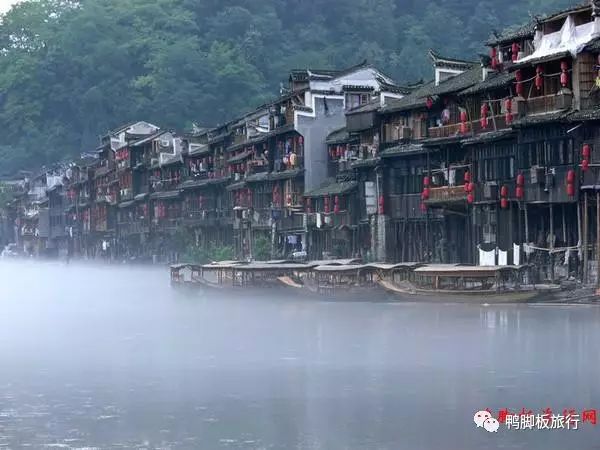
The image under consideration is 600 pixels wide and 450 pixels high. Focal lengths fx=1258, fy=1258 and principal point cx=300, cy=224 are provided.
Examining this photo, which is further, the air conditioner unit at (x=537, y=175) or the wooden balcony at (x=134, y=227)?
the wooden balcony at (x=134, y=227)

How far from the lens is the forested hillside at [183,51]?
14812cm

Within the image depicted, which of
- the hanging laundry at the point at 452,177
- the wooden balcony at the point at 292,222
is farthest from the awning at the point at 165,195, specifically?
the hanging laundry at the point at 452,177

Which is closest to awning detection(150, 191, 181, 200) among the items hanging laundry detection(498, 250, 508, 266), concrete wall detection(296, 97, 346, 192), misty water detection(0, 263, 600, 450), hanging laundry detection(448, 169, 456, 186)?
concrete wall detection(296, 97, 346, 192)

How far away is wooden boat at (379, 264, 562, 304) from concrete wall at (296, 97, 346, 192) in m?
27.6

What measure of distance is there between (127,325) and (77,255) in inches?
3603

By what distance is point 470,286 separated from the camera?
5469 centimetres

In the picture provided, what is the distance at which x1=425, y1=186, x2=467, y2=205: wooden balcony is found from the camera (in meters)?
64.2

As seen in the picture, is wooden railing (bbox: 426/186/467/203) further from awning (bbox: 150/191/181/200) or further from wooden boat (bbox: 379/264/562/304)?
awning (bbox: 150/191/181/200)

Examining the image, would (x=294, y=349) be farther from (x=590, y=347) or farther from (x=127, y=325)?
(x=127, y=325)

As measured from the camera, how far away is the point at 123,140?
129500 mm

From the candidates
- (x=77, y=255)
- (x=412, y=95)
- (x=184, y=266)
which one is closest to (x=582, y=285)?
(x=412, y=95)

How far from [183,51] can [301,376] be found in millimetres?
119346

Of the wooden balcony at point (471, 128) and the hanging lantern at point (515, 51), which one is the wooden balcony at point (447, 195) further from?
the hanging lantern at point (515, 51)

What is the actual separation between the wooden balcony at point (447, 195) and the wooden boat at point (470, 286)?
657cm
